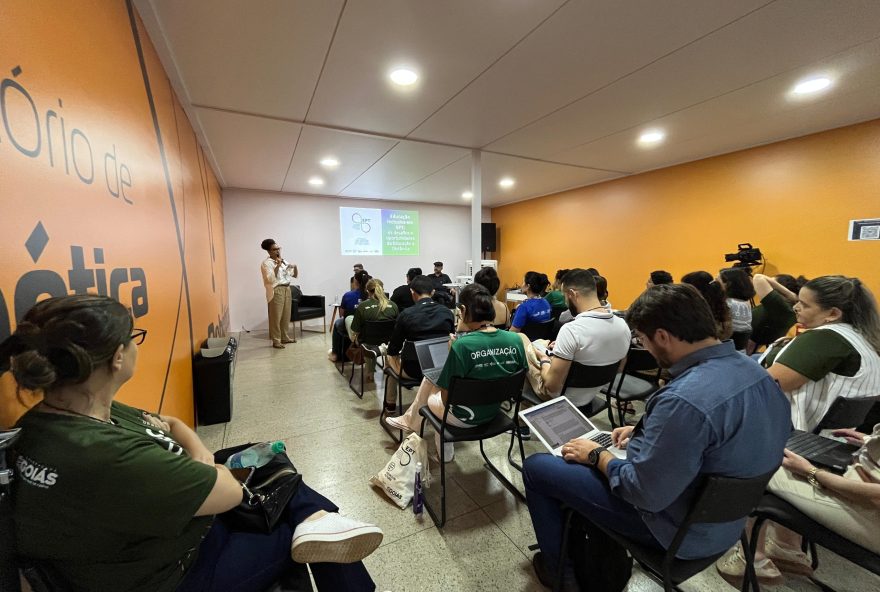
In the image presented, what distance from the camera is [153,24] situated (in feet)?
6.03

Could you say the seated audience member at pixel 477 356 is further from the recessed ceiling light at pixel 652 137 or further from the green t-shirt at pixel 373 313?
the recessed ceiling light at pixel 652 137

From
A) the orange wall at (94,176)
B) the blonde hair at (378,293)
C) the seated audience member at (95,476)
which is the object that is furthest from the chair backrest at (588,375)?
the orange wall at (94,176)

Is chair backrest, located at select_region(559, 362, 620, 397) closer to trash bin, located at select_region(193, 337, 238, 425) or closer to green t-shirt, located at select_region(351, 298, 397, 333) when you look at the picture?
green t-shirt, located at select_region(351, 298, 397, 333)

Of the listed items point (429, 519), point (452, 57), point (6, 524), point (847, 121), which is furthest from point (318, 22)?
point (847, 121)

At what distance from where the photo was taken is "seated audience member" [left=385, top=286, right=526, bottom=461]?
170 cm

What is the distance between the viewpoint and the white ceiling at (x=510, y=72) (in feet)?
5.83

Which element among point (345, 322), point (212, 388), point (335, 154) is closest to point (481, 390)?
point (212, 388)

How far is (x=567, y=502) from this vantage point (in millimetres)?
1224

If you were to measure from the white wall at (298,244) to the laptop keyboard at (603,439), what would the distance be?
6519mm

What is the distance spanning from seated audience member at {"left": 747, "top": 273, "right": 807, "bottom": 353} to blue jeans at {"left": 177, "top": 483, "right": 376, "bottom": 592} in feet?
11.7

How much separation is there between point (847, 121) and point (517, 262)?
5162 mm

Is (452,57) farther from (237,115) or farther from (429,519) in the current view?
(429,519)

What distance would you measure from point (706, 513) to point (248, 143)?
4.74 meters

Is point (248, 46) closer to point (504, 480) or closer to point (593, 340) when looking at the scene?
point (593, 340)
